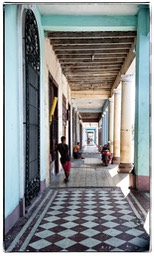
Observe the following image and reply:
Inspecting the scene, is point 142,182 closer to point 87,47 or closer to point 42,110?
point 42,110

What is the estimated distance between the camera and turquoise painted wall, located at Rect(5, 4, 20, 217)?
14.3 feet

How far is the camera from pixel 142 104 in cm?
734

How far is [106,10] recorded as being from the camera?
7117 mm

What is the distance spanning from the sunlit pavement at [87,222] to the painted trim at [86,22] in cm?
428

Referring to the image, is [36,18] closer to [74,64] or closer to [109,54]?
[109,54]

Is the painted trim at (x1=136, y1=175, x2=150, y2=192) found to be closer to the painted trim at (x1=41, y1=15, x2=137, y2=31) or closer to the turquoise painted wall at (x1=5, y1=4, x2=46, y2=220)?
the turquoise painted wall at (x1=5, y1=4, x2=46, y2=220)

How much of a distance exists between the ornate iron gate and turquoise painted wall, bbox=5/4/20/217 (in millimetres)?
719

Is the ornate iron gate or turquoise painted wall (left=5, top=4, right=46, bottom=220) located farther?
the ornate iron gate

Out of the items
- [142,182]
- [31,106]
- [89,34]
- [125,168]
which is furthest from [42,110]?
[125,168]

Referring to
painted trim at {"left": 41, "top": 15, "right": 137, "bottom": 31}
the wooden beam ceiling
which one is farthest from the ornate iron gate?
the wooden beam ceiling

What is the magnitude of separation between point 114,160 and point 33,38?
9.24m

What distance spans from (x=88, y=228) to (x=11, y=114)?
7.21ft

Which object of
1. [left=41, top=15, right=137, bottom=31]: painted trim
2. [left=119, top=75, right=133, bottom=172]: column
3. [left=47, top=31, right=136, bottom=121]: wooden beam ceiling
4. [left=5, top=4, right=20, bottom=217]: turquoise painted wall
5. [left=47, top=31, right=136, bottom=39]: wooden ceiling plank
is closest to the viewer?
[left=5, top=4, right=20, bottom=217]: turquoise painted wall

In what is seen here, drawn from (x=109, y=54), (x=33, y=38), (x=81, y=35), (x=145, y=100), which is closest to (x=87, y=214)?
(x=145, y=100)
